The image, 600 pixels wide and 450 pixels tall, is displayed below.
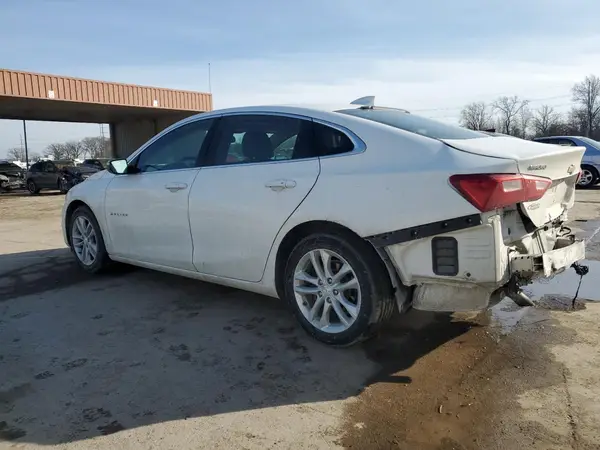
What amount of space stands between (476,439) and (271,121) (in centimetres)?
254

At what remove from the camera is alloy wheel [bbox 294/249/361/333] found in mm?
3395

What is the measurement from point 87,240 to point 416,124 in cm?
379

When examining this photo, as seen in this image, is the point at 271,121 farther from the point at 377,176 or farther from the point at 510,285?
the point at 510,285

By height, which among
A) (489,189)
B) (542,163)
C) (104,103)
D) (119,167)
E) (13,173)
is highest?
(104,103)

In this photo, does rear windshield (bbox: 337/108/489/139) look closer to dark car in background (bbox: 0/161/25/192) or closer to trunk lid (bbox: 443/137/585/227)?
trunk lid (bbox: 443/137/585/227)

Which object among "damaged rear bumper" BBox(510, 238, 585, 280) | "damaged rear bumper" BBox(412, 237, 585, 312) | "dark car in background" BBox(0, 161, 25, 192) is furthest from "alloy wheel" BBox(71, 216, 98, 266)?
"dark car in background" BBox(0, 161, 25, 192)

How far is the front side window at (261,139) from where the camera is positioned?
12.0ft

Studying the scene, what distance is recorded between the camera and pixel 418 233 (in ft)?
9.89

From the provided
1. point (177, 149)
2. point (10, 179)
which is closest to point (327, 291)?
point (177, 149)

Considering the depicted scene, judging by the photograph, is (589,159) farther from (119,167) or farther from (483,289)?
(119,167)

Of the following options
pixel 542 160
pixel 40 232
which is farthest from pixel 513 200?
pixel 40 232

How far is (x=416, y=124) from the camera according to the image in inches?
143

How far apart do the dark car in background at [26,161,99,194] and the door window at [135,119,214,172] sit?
56.3 ft

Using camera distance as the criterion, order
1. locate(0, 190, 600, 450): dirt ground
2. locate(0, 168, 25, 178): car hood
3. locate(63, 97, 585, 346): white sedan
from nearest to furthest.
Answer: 1. locate(0, 190, 600, 450): dirt ground
2. locate(63, 97, 585, 346): white sedan
3. locate(0, 168, 25, 178): car hood
